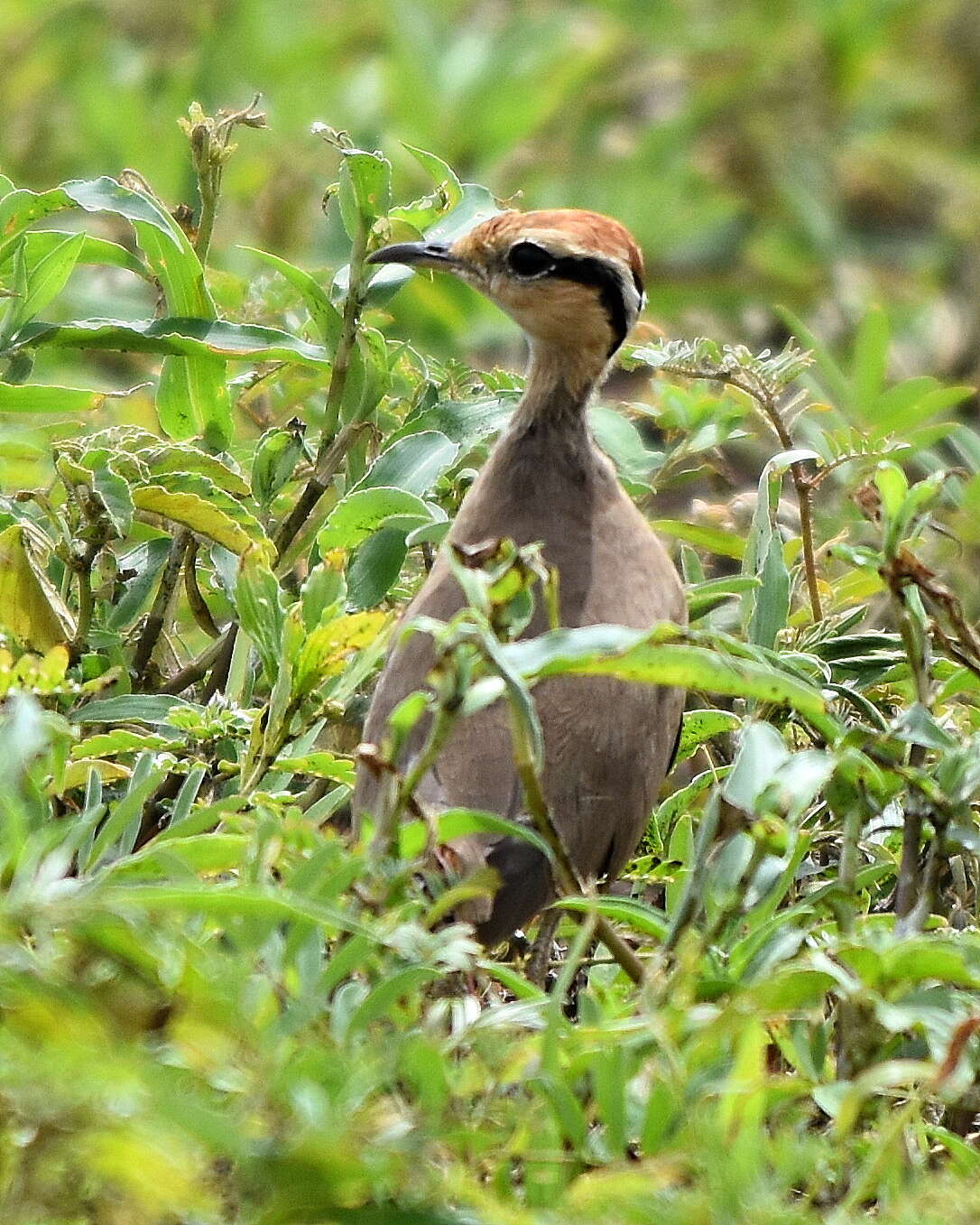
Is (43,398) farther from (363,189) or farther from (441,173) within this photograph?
(441,173)

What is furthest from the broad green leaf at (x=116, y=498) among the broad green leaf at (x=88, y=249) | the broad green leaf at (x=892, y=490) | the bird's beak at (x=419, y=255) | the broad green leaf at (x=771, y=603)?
the broad green leaf at (x=892, y=490)

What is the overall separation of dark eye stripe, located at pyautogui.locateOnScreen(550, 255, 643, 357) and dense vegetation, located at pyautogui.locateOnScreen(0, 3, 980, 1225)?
0.68ft

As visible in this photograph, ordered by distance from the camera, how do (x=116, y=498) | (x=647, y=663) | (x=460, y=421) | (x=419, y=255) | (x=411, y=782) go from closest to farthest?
(x=411, y=782), (x=647, y=663), (x=116, y=498), (x=460, y=421), (x=419, y=255)

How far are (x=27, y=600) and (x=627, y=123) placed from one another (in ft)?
19.7

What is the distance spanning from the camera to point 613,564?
2967mm

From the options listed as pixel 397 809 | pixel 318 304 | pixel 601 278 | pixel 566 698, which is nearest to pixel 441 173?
pixel 318 304

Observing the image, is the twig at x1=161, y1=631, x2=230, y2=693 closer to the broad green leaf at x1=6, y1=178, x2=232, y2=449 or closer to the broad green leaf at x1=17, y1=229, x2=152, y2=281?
the broad green leaf at x1=6, y1=178, x2=232, y2=449

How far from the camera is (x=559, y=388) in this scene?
3328 mm

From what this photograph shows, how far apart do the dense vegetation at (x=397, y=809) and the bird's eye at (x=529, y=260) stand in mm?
271

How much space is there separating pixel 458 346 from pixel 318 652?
14.4 feet

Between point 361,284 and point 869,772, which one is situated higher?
point 361,284

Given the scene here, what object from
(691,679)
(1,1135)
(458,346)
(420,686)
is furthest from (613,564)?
(458,346)

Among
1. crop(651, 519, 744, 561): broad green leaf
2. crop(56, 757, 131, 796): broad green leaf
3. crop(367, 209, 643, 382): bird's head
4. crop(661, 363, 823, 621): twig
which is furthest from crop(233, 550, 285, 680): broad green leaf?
crop(367, 209, 643, 382): bird's head

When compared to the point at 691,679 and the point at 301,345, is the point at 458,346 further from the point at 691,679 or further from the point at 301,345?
the point at 691,679
